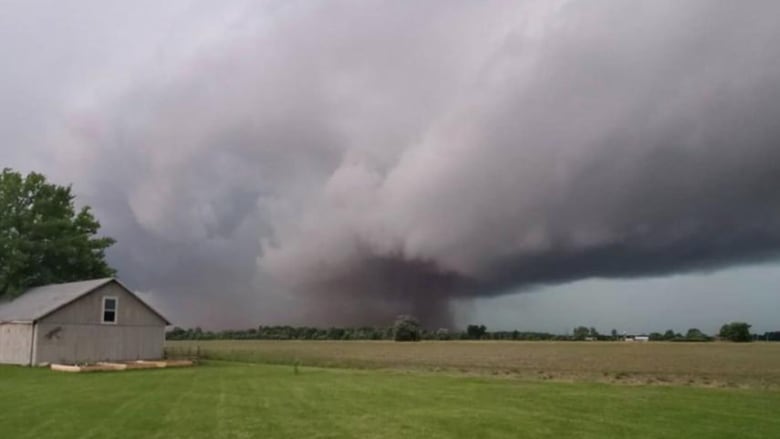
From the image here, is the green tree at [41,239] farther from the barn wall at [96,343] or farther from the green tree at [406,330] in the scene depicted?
the green tree at [406,330]

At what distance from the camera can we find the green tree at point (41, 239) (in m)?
58.3

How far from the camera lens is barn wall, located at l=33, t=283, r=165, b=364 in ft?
144

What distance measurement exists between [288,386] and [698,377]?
2639 centimetres

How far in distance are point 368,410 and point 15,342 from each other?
3465 cm

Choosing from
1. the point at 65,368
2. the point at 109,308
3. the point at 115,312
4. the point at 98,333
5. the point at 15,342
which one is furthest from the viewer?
the point at 115,312

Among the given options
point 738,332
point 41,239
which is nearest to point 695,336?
point 738,332

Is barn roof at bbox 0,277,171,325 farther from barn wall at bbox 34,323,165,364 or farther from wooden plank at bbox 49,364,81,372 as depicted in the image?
wooden plank at bbox 49,364,81,372

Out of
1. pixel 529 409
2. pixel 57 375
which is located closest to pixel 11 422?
pixel 529 409

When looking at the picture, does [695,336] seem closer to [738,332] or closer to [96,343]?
[738,332]

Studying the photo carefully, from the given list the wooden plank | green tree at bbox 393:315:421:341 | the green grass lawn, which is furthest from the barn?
green tree at bbox 393:315:421:341

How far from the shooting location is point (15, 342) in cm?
4506

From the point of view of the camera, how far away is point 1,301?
56125 millimetres

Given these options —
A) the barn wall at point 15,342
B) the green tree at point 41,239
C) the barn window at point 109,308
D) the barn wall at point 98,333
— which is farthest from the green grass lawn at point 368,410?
the green tree at point 41,239

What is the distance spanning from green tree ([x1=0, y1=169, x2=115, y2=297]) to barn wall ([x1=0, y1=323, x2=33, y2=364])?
1099cm
